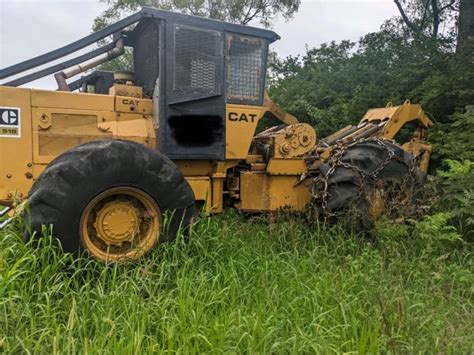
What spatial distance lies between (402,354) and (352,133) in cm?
418

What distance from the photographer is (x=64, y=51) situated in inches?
174

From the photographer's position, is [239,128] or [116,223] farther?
[239,128]

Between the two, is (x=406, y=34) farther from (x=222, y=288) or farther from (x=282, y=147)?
(x=222, y=288)

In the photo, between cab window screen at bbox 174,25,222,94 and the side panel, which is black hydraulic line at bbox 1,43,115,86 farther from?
cab window screen at bbox 174,25,222,94

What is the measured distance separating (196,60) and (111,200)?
5.81 ft

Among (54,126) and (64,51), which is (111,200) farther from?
(64,51)

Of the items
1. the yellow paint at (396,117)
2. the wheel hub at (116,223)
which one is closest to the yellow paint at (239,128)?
the wheel hub at (116,223)

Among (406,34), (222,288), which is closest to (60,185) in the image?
(222,288)

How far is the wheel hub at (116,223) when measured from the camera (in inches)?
150

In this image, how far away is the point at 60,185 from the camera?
3.52m

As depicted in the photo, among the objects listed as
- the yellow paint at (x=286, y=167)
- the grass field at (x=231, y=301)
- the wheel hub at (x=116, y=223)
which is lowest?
the grass field at (x=231, y=301)

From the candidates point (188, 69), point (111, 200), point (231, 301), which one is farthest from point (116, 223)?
point (188, 69)

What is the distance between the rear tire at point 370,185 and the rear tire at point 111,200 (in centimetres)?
185

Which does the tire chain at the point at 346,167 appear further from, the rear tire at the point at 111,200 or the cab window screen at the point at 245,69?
the rear tire at the point at 111,200
